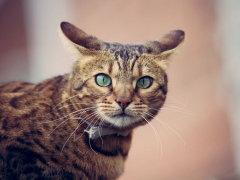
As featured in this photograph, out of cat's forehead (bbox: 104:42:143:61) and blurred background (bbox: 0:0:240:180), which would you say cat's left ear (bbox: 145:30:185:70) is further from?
blurred background (bbox: 0:0:240:180)

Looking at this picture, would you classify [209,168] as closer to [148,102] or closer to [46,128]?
[148,102]

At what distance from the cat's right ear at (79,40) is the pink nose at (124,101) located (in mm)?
211

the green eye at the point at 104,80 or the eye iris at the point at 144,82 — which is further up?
the green eye at the point at 104,80

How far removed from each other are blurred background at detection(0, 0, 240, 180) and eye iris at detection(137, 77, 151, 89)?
18 cm

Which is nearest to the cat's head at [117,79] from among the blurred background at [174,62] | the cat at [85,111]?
the cat at [85,111]

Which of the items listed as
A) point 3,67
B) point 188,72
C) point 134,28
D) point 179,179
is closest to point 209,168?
point 179,179

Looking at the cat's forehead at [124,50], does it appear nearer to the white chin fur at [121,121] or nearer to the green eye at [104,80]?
the green eye at [104,80]

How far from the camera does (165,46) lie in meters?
1.05

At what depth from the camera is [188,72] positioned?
171 cm

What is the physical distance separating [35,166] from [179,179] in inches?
42.6

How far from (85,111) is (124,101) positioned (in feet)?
0.55

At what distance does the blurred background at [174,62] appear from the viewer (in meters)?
1.32

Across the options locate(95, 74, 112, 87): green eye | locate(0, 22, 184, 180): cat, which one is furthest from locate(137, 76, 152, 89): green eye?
locate(95, 74, 112, 87): green eye

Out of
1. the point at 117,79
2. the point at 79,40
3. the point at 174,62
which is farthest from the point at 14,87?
the point at 174,62
